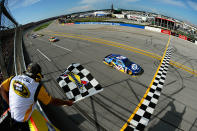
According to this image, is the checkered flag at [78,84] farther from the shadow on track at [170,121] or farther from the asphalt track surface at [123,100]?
the shadow on track at [170,121]

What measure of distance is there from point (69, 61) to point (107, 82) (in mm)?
5168

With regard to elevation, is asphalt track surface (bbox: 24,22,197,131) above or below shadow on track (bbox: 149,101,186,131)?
above

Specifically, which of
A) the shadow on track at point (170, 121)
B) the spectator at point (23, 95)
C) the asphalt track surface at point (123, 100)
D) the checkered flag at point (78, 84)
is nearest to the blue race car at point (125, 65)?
the asphalt track surface at point (123, 100)

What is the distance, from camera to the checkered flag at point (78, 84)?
3.64 m

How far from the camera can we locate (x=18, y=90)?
76.8 inches

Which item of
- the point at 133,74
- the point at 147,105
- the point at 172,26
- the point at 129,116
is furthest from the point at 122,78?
the point at 172,26

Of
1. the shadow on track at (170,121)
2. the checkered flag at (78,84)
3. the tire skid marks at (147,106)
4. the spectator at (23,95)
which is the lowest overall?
the shadow on track at (170,121)

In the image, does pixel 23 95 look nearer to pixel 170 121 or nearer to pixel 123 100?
pixel 123 100

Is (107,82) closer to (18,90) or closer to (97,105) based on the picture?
(97,105)

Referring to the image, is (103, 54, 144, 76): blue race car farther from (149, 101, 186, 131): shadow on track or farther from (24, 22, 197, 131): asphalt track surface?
(149, 101, 186, 131): shadow on track

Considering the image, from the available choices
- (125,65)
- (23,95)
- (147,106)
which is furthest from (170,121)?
(23,95)

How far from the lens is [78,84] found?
12.5 ft

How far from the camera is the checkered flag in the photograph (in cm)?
364

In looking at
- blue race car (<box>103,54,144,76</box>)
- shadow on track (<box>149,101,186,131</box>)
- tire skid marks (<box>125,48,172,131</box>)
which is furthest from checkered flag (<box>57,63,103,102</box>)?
blue race car (<box>103,54,144,76</box>)
